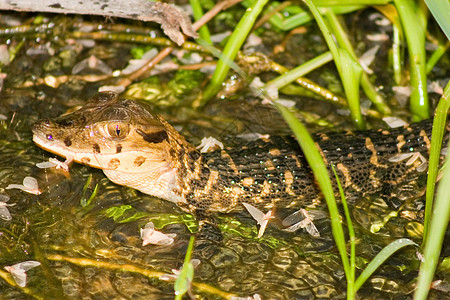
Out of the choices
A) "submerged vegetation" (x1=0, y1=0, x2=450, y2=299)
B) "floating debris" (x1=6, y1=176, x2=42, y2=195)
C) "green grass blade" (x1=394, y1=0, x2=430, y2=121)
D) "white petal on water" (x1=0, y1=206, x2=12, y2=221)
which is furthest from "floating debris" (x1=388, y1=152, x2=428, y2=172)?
"white petal on water" (x1=0, y1=206, x2=12, y2=221)

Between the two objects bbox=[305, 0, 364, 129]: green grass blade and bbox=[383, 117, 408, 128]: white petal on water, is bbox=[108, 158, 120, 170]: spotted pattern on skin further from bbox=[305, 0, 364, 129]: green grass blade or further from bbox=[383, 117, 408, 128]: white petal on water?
bbox=[383, 117, 408, 128]: white petal on water

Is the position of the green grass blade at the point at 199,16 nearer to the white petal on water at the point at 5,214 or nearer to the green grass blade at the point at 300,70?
the green grass blade at the point at 300,70

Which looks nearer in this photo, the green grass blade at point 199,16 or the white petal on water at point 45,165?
the white petal on water at point 45,165

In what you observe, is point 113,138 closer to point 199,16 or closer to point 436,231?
point 199,16

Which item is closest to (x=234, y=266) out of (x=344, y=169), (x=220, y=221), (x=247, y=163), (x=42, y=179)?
(x=220, y=221)

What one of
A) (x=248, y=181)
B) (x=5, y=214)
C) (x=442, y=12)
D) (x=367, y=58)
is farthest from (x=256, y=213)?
(x=367, y=58)

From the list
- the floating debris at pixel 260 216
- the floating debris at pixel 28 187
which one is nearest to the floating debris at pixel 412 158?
the floating debris at pixel 260 216
